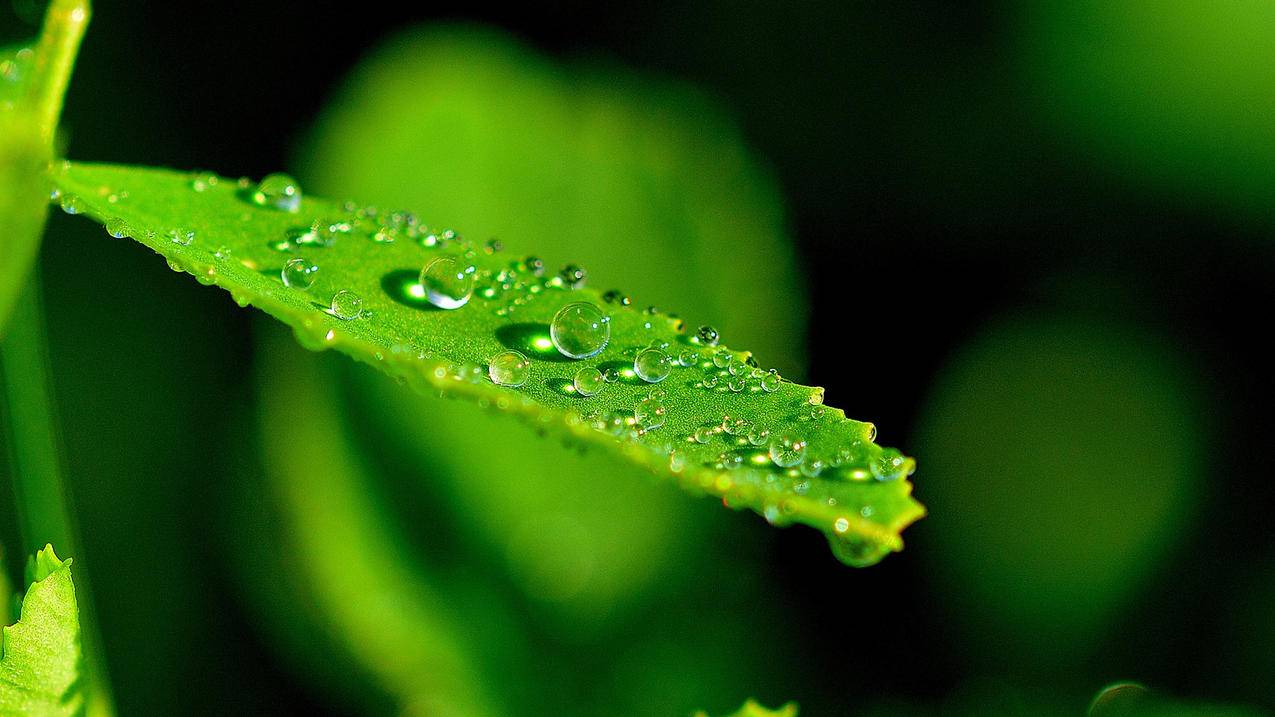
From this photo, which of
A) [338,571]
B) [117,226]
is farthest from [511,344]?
[338,571]

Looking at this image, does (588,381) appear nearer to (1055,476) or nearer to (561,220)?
(561,220)

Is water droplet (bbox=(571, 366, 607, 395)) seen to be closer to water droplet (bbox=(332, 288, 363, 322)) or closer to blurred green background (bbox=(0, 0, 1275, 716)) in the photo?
water droplet (bbox=(332, 288, 363, 322))

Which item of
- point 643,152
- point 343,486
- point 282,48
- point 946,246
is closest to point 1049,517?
point 946,246

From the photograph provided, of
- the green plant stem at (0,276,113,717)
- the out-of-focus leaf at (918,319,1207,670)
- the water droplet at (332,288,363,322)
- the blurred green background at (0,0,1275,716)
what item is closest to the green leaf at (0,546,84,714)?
the green plant stem at (0,276,113,717)

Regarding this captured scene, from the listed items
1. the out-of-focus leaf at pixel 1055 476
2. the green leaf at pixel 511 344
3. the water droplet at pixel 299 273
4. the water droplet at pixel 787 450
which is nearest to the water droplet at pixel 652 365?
the green leaf at pixel 511 344

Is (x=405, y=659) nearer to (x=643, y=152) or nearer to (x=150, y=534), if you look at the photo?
(x=150, y=534)

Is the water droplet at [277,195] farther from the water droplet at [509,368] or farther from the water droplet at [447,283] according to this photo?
the water droplet at [509,368]
